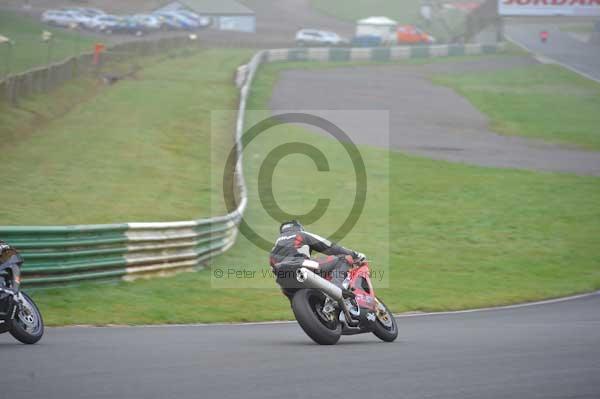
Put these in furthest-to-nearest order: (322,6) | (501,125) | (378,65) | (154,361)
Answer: (322,6) → (378,65) → (501,125) → (154,361)

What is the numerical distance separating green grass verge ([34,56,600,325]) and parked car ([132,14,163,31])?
112 ft

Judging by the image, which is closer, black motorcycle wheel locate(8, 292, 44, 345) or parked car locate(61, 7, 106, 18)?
black motorcycle wheel locate(8, 292, 44, 345)

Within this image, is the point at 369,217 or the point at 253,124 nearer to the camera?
the point at 369,217

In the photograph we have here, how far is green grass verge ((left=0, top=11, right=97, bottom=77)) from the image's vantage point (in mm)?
35156

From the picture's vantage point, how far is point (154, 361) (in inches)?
312

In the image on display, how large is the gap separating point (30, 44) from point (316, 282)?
1445 inches

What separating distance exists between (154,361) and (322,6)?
3434 inches

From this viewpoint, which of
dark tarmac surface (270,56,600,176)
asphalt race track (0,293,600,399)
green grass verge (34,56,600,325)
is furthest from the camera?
dark tarmac surface (270,56,600,176)

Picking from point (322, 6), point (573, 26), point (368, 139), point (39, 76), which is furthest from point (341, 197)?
point (322, 6)

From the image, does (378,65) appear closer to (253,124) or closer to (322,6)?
(253,124)

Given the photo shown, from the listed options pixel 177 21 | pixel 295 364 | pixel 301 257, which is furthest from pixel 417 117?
pixel 177 21

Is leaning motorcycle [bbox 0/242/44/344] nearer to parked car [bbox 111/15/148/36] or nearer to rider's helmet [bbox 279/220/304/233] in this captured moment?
rider's helmet [bbox 279/220/304/233]

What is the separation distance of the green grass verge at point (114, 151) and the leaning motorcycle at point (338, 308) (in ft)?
30.3

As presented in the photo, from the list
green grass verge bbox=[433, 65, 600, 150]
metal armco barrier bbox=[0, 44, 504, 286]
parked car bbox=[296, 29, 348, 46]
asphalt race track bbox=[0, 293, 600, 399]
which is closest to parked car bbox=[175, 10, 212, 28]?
parked car bbox=[296, 29, 348, 46]
